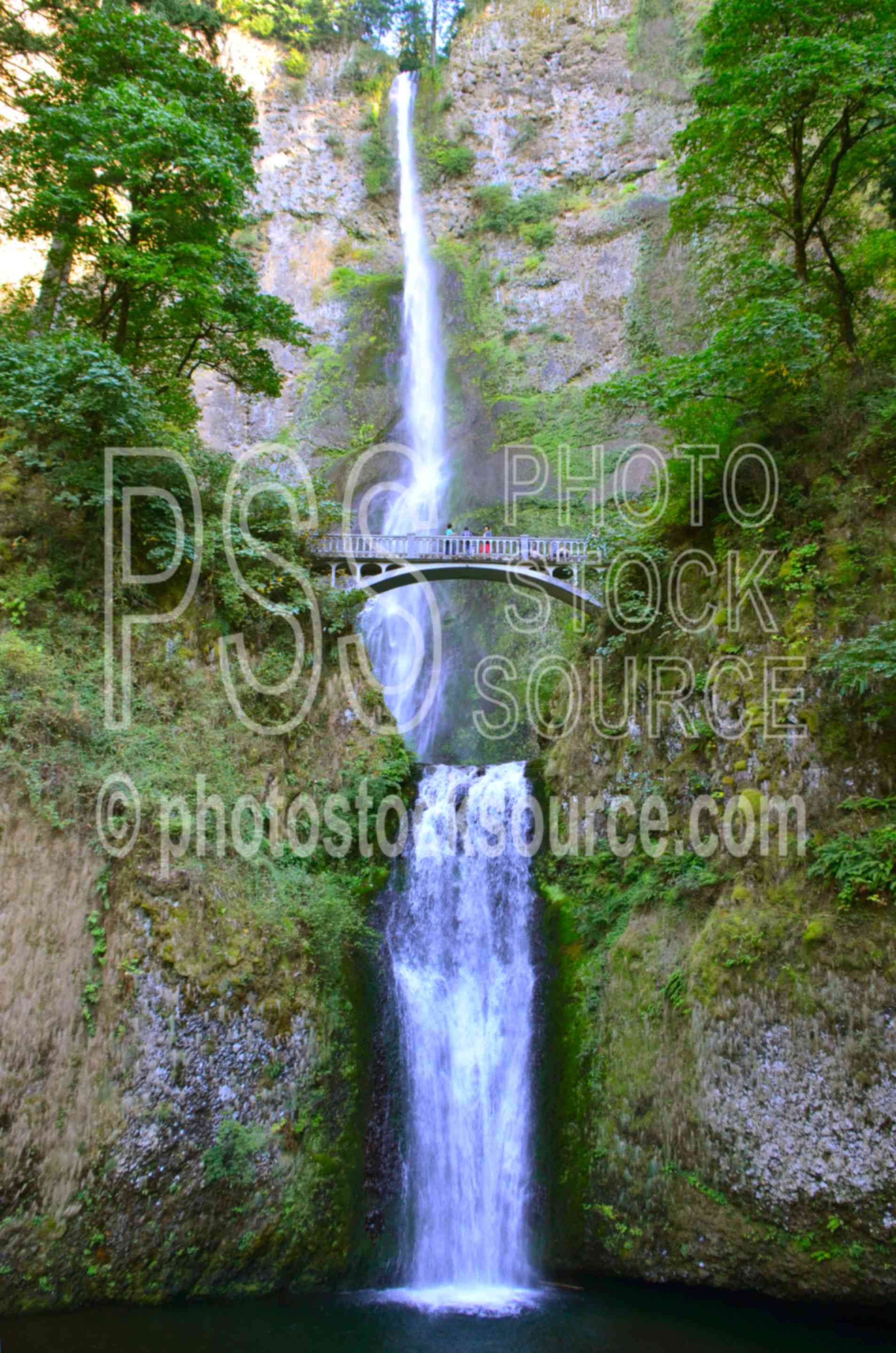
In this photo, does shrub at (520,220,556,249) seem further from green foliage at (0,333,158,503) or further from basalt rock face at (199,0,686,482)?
green foliage at (0,333,158,503)

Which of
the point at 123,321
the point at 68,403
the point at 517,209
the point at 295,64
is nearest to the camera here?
the point at 68,403

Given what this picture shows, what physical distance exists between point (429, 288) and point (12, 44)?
754 inches

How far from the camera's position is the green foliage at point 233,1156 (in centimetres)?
954

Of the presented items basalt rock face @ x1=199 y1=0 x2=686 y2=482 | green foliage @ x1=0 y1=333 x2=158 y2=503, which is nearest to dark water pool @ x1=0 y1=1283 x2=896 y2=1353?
green foliage @ x1=0 y1=333 x2=158 y2=503

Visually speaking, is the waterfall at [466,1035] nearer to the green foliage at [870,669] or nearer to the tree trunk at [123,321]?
the green foliage at [870,669]

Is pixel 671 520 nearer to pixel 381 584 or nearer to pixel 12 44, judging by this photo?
pixel 381 584

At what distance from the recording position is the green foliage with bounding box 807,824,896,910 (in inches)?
346

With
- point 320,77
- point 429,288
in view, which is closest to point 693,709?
point 429,288

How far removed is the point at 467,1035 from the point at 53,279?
14533mm

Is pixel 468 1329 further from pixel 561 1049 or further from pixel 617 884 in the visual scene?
pixel 617 884

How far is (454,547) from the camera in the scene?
719 inches

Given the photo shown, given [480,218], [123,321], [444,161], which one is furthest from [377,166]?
[123,321]

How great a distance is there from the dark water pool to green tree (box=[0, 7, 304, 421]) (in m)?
13.5

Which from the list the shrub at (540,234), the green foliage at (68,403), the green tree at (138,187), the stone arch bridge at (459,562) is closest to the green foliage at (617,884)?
the stone arch bridge at (459,562)
